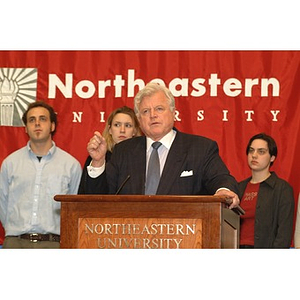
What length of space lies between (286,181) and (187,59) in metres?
1.21

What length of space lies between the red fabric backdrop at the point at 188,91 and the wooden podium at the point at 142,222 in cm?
268

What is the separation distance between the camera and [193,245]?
2.70 metres

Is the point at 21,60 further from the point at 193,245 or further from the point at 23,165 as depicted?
the point at 193,245

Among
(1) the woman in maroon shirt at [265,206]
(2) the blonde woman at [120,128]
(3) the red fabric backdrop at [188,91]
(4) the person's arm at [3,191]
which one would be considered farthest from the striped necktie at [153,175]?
(3) the red fabric backdrop at [188,91]

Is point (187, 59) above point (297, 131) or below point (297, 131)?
above

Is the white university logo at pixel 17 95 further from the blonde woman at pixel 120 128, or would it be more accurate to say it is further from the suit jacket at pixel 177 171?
the suit jacket at pixel 177 171

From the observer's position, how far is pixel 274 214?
4.81m

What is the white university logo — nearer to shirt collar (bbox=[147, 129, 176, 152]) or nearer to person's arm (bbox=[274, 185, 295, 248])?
person's arm (bbox=[274, 185, 295, 248])

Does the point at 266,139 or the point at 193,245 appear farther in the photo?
the point at 266,139

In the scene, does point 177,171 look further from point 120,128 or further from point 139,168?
point 120,128

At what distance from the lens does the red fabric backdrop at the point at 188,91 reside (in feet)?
17.6

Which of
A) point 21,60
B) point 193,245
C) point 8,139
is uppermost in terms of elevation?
point 21,60

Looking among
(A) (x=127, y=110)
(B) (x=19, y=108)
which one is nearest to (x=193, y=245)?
(A) (x=127, y=110)

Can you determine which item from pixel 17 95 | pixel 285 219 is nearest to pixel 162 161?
pixel 285 219
